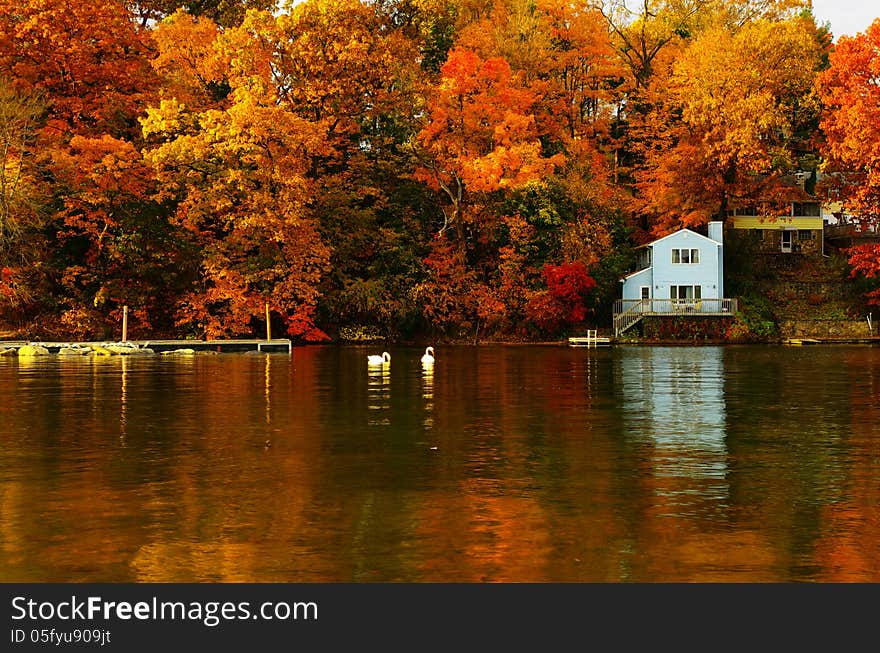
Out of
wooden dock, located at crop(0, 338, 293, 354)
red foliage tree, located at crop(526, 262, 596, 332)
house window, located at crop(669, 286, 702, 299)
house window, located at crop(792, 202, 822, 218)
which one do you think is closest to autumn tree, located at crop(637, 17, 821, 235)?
house window, located at crop(669, 286, 702, 299)

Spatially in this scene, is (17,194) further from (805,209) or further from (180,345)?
(805,209)

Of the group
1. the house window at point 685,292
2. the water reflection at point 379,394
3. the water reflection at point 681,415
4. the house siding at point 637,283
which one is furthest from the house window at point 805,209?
the water reflection at point 379,394

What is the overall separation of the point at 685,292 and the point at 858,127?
18.2 meters

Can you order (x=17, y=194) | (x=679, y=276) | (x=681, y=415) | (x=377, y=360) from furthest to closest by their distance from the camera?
(x=679, y=276)
(x=17, y=194)
(x=377, y=360)
(x=681, y=415)

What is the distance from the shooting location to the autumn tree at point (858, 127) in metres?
88.1

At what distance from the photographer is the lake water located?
13125 millimetres

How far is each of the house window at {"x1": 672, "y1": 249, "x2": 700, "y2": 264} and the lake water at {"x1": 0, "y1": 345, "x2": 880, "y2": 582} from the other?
55075 mm

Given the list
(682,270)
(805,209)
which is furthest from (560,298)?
(805,209)

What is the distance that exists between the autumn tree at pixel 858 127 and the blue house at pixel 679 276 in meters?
10.5

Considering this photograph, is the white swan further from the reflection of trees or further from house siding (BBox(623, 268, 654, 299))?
house siding (BBox(623, 268, 654, 299))

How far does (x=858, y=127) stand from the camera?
8825 cm

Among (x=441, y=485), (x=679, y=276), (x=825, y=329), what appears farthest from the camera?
(x=679, y=276)
